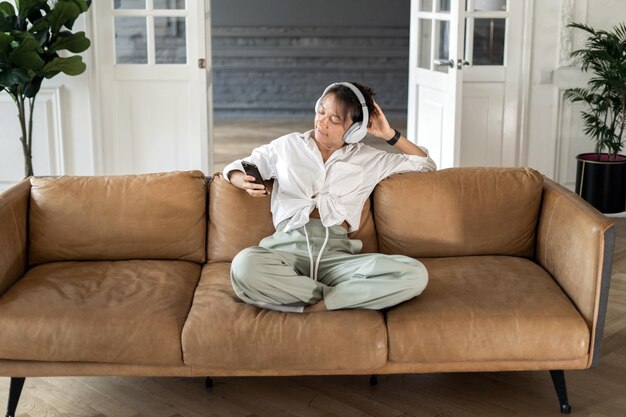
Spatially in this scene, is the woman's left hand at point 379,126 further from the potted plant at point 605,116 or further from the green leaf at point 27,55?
the potted plant at point 605,116

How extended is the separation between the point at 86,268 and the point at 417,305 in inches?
48.0

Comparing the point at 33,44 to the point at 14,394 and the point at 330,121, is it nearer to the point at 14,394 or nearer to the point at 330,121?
the point at 330,121

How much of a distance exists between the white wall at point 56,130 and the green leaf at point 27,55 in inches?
30.1

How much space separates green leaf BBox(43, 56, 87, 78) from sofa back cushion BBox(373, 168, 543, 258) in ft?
7.75

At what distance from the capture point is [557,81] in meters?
5.70

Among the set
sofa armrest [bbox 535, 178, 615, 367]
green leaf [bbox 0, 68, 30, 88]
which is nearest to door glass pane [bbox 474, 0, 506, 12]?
sofa armrest [bbox 535, 178, 615, 367]

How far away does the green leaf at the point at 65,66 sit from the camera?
15.9 feet

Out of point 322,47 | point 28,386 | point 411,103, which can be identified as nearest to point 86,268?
point 28,386

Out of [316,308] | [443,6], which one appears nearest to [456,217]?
[316,308]

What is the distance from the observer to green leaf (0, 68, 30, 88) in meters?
4.64

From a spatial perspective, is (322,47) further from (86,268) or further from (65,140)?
(86,268)

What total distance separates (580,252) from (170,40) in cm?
340

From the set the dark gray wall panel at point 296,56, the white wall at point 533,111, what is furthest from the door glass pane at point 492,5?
the dark gray wall panel at point 296,56

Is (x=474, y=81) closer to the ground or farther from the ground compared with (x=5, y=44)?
closer to the ground
